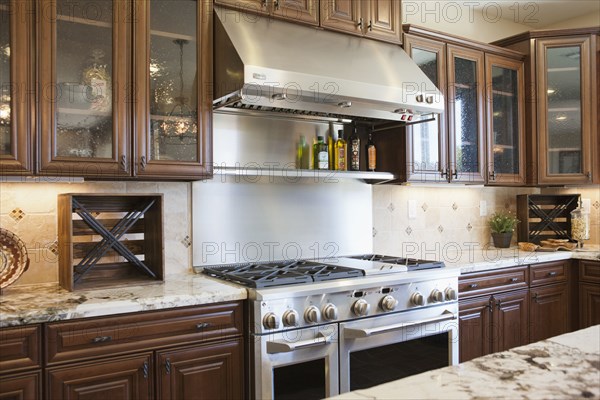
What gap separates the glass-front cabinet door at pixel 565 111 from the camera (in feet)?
12.1

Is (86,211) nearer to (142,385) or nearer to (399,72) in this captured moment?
(142,385)

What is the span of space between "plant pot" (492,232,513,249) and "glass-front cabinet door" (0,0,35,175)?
3252 millimetres

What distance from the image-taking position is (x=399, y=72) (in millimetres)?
2811

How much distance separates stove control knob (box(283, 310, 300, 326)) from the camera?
2117 millimetres

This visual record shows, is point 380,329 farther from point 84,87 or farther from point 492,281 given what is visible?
point 84,87

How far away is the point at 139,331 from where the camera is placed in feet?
6.23

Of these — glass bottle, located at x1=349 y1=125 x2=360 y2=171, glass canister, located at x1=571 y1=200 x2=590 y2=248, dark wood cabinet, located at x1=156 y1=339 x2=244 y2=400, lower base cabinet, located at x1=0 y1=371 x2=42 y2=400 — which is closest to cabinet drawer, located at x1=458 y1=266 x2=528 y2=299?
glass canister, located at x1=571 y1=200 x2=590 y2=248

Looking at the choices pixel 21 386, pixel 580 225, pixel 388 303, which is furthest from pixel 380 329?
pixel 580 225

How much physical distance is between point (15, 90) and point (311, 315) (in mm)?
1543

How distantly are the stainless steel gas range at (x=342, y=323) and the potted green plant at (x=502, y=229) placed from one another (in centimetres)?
130

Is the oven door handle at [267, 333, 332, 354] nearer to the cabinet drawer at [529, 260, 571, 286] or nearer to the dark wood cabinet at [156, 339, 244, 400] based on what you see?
the dark wood cabinet at [156, 339, 244, 400]

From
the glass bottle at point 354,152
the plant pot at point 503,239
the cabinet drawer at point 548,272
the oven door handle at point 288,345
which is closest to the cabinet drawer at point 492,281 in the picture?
the cabinet drawer at point 548,272

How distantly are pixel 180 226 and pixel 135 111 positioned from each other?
2.33 feet

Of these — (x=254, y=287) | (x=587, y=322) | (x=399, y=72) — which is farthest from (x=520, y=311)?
(x=254, y=287)
